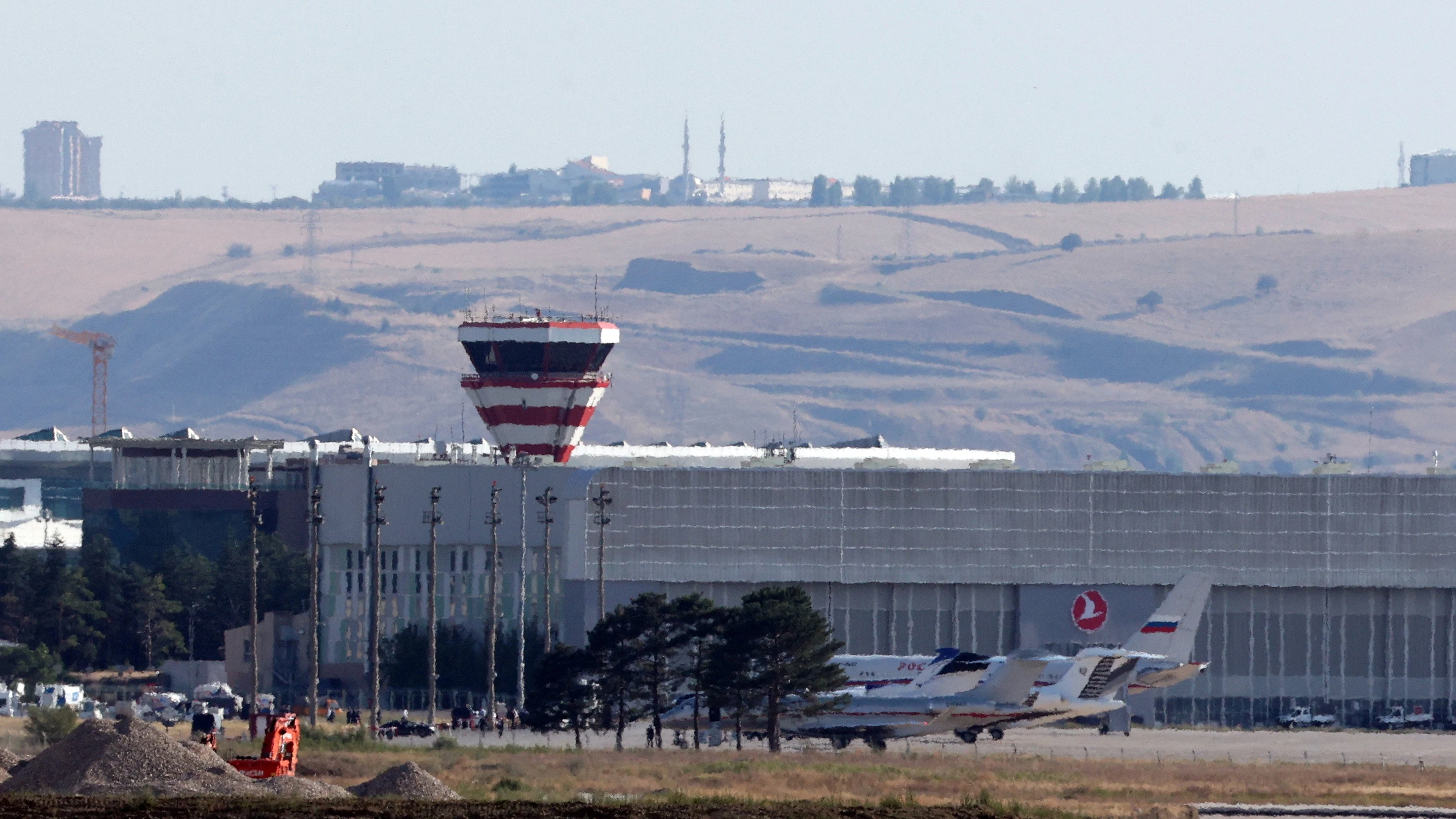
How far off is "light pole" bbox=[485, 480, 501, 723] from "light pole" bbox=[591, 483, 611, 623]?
20.0 feet

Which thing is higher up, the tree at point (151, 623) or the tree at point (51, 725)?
the tree at point (51, 725)

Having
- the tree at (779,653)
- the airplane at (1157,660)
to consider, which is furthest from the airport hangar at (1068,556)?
the tree at (779,653)

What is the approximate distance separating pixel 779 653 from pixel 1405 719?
58919 mm

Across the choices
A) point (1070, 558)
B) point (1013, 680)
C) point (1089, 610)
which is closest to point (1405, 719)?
point (1089, 610)

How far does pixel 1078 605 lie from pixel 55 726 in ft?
260

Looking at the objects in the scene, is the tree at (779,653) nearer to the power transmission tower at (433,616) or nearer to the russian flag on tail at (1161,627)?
the power transmission tower at (433,616)

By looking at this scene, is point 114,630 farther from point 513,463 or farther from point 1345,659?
point 1345,659

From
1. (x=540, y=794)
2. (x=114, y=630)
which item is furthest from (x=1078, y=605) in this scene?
(x=540, y=794)

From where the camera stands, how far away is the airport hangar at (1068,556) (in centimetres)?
17038

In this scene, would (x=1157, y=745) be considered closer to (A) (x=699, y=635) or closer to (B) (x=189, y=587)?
(A) (x=699, y=635)

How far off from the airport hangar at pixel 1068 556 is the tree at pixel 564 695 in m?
39.2

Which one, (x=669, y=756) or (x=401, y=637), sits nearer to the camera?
(x=669, y=756)

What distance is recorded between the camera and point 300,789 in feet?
243

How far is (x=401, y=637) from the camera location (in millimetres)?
176375
